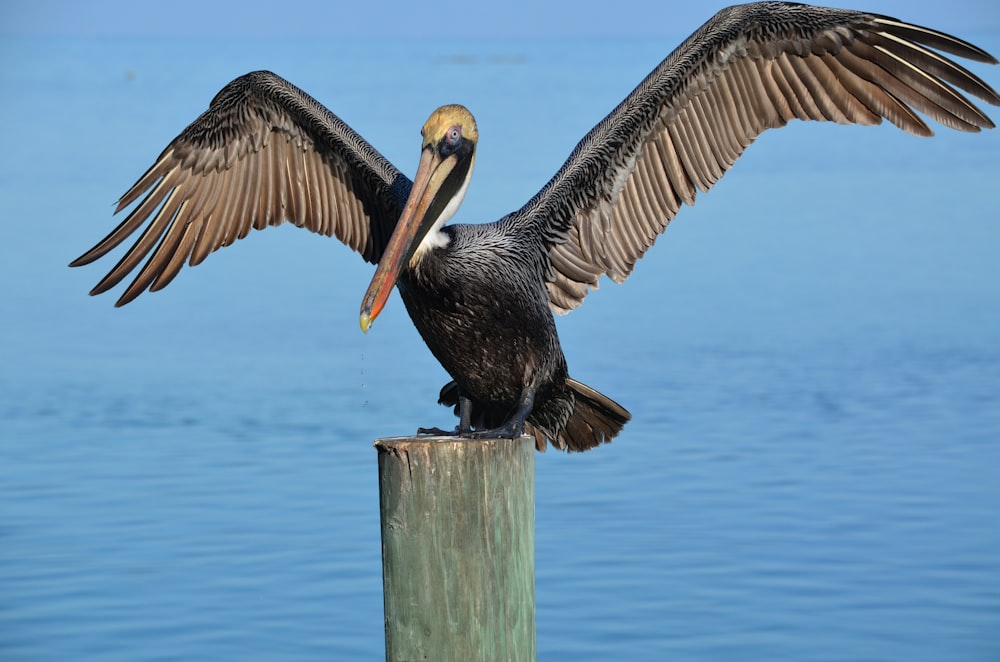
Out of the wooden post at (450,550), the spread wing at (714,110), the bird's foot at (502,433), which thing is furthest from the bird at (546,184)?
the wooden post at (450,550)

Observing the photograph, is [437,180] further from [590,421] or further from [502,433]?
[590,421]

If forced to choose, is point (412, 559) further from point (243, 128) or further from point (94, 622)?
point (94, 622)

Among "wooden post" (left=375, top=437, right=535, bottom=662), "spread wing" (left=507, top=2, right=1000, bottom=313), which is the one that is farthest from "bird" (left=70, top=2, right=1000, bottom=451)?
"wooden post" (left=375, top=437, right=535, bottom=662)

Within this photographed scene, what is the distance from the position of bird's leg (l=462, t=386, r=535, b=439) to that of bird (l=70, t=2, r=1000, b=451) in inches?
0.7

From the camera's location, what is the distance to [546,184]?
17.2 ft

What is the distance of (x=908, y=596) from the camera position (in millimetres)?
6387

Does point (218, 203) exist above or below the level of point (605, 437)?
above

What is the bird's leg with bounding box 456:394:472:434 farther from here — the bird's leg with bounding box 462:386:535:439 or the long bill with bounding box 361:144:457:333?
the long bill with bounding box 361:144:457:333

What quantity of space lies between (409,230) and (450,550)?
118cm

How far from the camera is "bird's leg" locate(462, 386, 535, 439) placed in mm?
4051

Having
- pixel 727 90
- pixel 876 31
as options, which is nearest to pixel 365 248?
pixel 727 90

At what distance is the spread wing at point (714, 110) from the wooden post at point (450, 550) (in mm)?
1676

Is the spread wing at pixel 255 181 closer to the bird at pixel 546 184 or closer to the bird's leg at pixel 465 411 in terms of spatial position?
the bird at pixel 546 184

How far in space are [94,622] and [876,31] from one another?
3924mm
